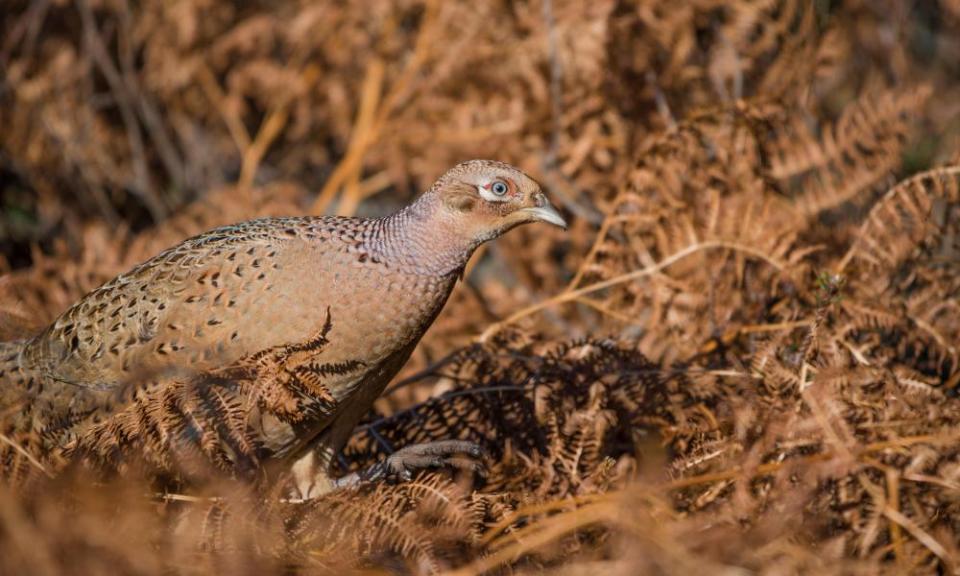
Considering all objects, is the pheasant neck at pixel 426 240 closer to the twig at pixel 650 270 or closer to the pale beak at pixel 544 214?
the pale beak at pixel 544 214

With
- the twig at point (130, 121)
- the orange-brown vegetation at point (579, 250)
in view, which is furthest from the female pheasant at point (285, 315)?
the twig at point (130, 121)

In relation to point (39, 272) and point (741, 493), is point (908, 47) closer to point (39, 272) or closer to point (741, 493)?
point (741, 493)

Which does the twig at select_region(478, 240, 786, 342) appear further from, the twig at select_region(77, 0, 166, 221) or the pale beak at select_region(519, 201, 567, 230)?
the twig at select_region(77, 0, 166, 221)

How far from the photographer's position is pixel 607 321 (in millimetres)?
4750

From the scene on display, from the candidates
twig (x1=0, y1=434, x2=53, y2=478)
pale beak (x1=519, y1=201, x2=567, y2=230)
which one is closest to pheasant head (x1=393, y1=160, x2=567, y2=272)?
pale beak (x1=519, y1=201, x2=567, y2=230)

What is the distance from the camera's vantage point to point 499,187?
3.60m

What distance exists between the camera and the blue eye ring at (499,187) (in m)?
3.60

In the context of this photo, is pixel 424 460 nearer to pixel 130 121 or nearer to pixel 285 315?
pixel 285 315

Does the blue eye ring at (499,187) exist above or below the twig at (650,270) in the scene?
above

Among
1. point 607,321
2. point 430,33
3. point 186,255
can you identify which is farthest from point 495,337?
point 430,33

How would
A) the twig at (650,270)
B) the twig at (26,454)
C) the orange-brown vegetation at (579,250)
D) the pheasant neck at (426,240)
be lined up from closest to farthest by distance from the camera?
the orange-brown vegetation at (579,250) < the twig at (26,454) < the pheasant neck at (426,240) < the twig at (650,270)

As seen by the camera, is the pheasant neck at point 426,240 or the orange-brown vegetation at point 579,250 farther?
the pheasant neck at point 426,240

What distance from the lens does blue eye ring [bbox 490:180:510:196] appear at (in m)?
3.60

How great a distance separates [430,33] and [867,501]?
4749mm
